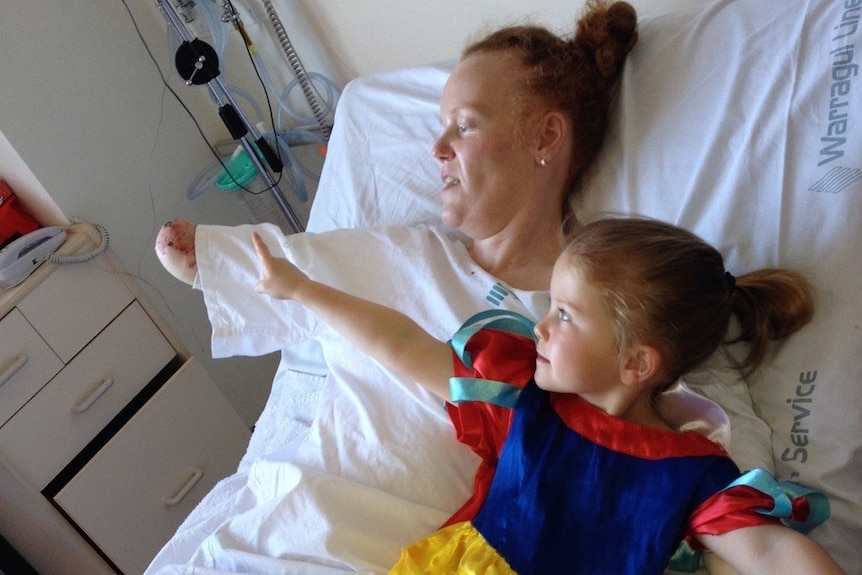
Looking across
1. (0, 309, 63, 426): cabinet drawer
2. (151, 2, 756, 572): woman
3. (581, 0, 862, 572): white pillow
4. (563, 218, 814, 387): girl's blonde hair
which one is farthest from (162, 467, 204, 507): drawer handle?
(563, 218, 814, 387): girl's blonde hair

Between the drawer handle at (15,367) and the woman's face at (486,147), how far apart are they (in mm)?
1065

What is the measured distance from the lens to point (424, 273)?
122 centimetres

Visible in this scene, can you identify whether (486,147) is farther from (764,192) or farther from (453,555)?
(453,555)

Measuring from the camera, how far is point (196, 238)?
1286 mm

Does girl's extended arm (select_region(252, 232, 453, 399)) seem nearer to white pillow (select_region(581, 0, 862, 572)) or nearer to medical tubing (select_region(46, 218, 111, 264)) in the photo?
white pillow (select_region(581, 0, 862, 572))

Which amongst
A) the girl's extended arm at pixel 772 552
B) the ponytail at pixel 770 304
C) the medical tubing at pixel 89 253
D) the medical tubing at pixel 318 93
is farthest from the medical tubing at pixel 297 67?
the girl's extended arm at pixel 772 552

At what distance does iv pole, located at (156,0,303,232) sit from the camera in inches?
66.5

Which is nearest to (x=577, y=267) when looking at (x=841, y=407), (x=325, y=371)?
(x=841, y=407)

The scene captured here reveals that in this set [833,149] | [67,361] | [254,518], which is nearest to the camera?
[833,149]

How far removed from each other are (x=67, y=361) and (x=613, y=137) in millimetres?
1371

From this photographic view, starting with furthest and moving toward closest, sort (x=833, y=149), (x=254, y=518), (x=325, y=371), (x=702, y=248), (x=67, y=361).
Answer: (x=67, y=361) → (x=325, y=371) → (x=254, y=518) → (x=833, y=149) → (x=702, y=248)

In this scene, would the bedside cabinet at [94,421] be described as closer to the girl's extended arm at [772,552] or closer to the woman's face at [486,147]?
the woman's face at [486,147]

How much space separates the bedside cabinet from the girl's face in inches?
51.1

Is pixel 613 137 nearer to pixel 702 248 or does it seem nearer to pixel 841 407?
pixel 702 248
